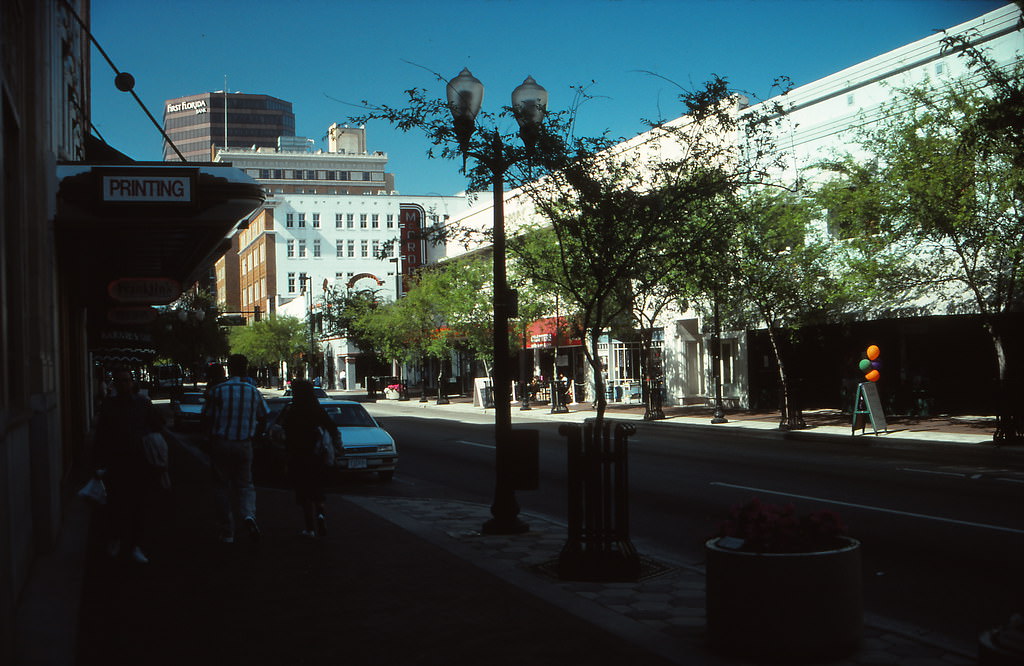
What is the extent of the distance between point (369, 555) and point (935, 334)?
23.8 m

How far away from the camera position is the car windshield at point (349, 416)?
17.4 meters

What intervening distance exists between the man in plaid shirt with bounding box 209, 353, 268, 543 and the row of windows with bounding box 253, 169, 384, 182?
133 metres

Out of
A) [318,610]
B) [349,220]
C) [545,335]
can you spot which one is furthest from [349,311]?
[318,610]

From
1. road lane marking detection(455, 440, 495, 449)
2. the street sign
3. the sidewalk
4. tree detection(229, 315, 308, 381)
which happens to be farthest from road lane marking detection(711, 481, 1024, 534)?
tree detection(229, 315, 308, 381)

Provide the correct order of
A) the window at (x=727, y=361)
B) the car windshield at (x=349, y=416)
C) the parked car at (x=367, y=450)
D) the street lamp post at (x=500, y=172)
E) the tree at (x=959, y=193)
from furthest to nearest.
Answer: the window at (x=727, y=361)
the tree at (x=959, y=193)
the car windshield at (x=349, y=416)
the parked car at (x=367, y=450)
the street lamp post at (x=500, y=172)

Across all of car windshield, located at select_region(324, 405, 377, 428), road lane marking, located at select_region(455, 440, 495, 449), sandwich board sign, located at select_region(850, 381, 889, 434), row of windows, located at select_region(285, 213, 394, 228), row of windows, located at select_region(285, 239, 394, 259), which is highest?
row of windows, located at select_region(285, 213, 394, 228)

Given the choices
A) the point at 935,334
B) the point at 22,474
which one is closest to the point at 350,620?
the point at 22,474

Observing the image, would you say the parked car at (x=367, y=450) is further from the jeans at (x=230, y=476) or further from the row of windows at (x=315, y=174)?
the row of windows at (x=315, y=174)

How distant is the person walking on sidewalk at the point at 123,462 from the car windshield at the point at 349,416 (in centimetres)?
808

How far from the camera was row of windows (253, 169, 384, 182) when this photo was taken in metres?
138

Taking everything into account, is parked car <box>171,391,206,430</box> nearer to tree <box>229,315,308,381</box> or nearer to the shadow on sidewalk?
the shadow on sidewalk

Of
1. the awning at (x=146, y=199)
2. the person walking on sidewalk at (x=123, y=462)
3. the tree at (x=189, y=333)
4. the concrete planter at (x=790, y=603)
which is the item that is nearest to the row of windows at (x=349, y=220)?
the tree at (x=189, y=333)

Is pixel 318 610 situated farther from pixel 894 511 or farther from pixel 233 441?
pixel 894 511

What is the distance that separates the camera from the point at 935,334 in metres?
28.6
